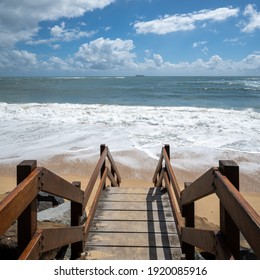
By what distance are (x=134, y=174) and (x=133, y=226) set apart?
5.34 metres

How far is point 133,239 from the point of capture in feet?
13.1

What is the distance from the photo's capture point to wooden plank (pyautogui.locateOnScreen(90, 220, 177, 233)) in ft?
14.0

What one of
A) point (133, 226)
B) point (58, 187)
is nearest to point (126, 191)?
point (133, 226)

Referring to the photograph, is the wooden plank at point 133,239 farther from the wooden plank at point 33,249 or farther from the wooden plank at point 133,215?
the wooden plank at point 33,249

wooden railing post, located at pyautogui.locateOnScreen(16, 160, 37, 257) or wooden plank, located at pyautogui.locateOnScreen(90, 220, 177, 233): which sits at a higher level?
wooden railing post, located at pyautogui.locateOnScreen(16, 160, 37, 257)

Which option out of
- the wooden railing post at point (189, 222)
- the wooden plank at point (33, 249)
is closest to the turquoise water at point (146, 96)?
the wooden railing post at point (189, 222)

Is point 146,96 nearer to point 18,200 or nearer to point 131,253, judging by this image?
point 131,253

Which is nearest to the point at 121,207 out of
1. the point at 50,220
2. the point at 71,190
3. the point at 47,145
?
the point at 50,220

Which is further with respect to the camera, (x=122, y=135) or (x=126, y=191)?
(x=122, y=135)

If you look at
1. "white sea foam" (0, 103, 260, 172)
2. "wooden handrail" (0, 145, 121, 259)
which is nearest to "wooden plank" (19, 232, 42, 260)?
"wooden handrail" (0, 145, 121, 259)

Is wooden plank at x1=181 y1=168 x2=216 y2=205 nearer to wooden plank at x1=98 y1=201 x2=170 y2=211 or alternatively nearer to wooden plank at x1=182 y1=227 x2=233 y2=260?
wooden plank at x1=182 y1=227 x2=233 y2=260

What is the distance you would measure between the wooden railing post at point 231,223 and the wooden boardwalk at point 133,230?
1.71 m

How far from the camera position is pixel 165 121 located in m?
19.3

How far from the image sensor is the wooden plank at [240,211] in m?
1.48
